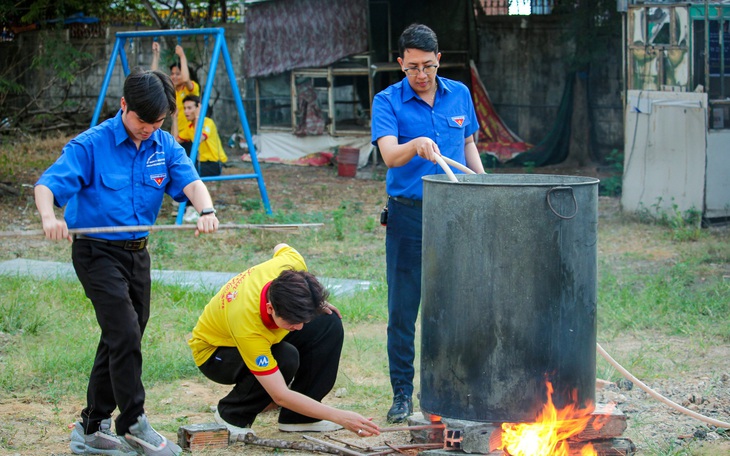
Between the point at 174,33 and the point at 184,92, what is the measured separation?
818mm

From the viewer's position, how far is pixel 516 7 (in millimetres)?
15406

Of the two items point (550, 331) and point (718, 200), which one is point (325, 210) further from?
point (550, 331)

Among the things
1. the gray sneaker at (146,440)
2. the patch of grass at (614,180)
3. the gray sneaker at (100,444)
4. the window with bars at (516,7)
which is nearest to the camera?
the gray sneaker at (146,440)

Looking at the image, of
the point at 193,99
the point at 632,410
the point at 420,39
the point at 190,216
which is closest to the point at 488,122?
the point at 193,99

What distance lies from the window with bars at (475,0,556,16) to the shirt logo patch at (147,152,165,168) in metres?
12.2

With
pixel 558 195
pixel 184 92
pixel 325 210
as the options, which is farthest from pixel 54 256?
pixel 558 195

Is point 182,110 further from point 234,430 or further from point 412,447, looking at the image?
point 412,447

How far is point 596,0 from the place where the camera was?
42.6 feet

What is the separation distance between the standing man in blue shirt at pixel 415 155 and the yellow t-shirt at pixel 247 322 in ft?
1.62

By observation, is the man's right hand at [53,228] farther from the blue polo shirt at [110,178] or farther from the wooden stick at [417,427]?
the wooden stick at [417,427]

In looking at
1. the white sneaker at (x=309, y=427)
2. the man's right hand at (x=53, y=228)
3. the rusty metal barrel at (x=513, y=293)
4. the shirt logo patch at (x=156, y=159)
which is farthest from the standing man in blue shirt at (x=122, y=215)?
the rusty metal barrel at (x=513, y=293)

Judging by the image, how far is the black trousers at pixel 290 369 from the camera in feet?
13.3

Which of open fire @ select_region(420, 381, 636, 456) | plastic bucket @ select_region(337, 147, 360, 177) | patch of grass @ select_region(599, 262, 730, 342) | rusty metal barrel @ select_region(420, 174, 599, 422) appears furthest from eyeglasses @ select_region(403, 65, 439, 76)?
plastic bucket @ select_region(337, 147, 360, 177)

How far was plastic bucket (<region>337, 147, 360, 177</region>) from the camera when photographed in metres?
14.1
